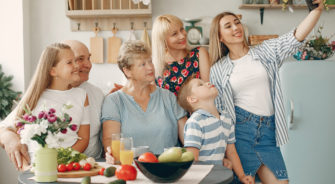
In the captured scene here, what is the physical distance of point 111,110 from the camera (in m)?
2.23

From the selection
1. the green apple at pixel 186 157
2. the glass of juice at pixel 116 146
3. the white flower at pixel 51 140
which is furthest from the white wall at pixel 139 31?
the green apple at pixel 186 157

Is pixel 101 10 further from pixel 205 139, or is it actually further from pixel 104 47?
pixel 205 139

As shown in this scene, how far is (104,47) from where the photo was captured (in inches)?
166

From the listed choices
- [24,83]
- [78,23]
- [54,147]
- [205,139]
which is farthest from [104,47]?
[54,147]

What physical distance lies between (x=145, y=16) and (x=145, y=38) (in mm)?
224

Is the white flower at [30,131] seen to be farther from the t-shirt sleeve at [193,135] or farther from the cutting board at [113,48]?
the cutting board at [113,48]

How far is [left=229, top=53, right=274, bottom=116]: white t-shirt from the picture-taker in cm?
242

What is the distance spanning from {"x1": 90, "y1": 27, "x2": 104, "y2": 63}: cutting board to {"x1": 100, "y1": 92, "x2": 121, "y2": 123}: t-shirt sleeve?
1938mm

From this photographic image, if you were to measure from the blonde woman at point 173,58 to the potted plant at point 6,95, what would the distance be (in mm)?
1693

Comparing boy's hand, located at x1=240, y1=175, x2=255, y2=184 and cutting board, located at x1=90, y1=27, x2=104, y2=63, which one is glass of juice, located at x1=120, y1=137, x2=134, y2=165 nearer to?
boy's hand, located at x1=240, y1=175, x2=255, y2=184

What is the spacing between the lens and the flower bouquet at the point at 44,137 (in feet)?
5.11

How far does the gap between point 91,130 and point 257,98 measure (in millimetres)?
988

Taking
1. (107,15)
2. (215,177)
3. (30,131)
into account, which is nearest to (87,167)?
(30,131)

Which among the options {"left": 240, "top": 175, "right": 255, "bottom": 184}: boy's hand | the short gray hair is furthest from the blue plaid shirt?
the short gray hair
